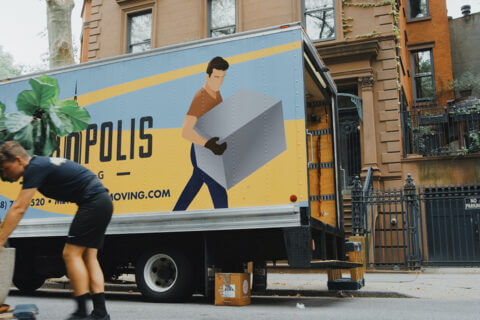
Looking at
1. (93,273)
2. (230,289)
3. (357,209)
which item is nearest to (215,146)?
(230,289)

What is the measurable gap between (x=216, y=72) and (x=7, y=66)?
33.9 meters

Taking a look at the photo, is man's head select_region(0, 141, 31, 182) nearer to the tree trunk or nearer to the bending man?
the bending man

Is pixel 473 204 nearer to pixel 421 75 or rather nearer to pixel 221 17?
pixel 421 75

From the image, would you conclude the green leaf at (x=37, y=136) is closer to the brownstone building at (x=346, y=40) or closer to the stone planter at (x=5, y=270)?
the stone planter at (x=5, y=270)

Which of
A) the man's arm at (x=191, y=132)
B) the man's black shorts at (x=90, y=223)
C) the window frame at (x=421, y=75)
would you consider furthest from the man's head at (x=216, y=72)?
the window frame at (x=421, y=75)

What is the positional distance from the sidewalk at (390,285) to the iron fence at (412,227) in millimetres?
969

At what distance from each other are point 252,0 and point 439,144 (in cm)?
801

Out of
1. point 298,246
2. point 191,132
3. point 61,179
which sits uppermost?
point 191,132

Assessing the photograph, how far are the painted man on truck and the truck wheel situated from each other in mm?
3178

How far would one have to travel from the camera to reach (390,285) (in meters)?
9.62

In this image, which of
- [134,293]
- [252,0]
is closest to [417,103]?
[252,0]

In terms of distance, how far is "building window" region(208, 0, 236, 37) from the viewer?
19.0 meters

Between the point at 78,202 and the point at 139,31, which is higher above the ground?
the point at 139,31

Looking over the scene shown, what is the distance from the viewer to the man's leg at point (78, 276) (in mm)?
Answer: 4445
